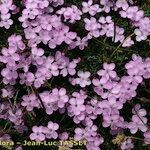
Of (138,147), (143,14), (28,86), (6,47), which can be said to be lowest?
(138,147)

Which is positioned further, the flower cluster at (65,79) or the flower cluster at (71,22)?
the flower cluster at (71,22)

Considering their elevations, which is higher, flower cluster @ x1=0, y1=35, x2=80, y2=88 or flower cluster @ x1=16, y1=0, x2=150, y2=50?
flower cluster @ x1=16, y1=0, x2=150, y2=50

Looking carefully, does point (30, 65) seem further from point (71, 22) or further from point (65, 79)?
point (71, 22)

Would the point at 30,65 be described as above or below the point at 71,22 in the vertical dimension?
below

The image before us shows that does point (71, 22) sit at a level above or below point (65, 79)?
above

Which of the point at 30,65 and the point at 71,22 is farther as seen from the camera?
the point at 71,22

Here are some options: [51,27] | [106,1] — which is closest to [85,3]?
[106,1]

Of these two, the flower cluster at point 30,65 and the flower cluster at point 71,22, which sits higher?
the flower cluster at point 71,22

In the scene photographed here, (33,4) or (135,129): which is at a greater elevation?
(33,4)

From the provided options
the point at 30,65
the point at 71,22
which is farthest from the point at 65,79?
the point at 71,22

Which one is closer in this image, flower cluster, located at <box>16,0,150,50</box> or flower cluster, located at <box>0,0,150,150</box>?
flower cluster, located at <box>0,0,150,150</box>

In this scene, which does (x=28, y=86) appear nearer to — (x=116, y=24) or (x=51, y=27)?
(x=51, y=27)
